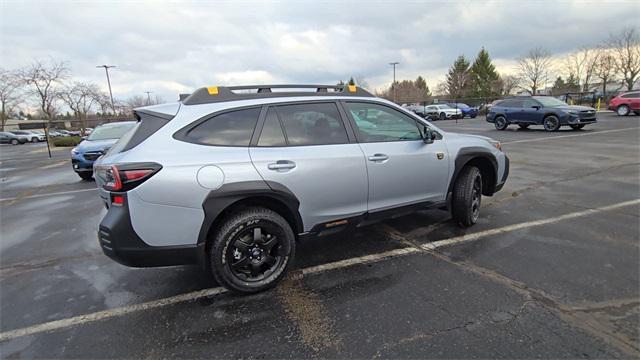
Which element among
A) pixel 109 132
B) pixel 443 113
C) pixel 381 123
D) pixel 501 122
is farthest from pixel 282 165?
pixel 443 113

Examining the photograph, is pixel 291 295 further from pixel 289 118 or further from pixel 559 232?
pixel 559 232

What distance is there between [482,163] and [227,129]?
3.40 metres

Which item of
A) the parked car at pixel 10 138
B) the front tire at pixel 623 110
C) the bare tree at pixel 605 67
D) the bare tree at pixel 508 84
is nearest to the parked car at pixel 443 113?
the front tire at pixel 623 110

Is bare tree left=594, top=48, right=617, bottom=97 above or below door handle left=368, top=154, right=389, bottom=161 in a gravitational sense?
above

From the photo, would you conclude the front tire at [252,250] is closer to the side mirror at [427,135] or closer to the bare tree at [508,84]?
the side mirror at [427,135]

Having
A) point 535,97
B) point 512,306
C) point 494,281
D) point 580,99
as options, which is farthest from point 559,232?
point 580,99

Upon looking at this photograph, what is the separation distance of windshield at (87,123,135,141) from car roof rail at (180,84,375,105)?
7555mm

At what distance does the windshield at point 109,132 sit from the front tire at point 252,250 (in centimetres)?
833

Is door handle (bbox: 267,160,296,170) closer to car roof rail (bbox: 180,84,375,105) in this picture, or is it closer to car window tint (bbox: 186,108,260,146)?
car window tint (bbox: 186,108,260,146)

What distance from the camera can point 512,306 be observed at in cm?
275

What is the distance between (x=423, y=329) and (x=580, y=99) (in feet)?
151

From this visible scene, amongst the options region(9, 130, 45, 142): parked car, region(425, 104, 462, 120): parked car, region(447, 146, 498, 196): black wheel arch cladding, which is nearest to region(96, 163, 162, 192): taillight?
region(447, 146, 498, 196): black wheel arch cladding

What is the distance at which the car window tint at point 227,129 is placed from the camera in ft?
9.50

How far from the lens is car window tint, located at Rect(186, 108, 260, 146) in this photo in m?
2.90
